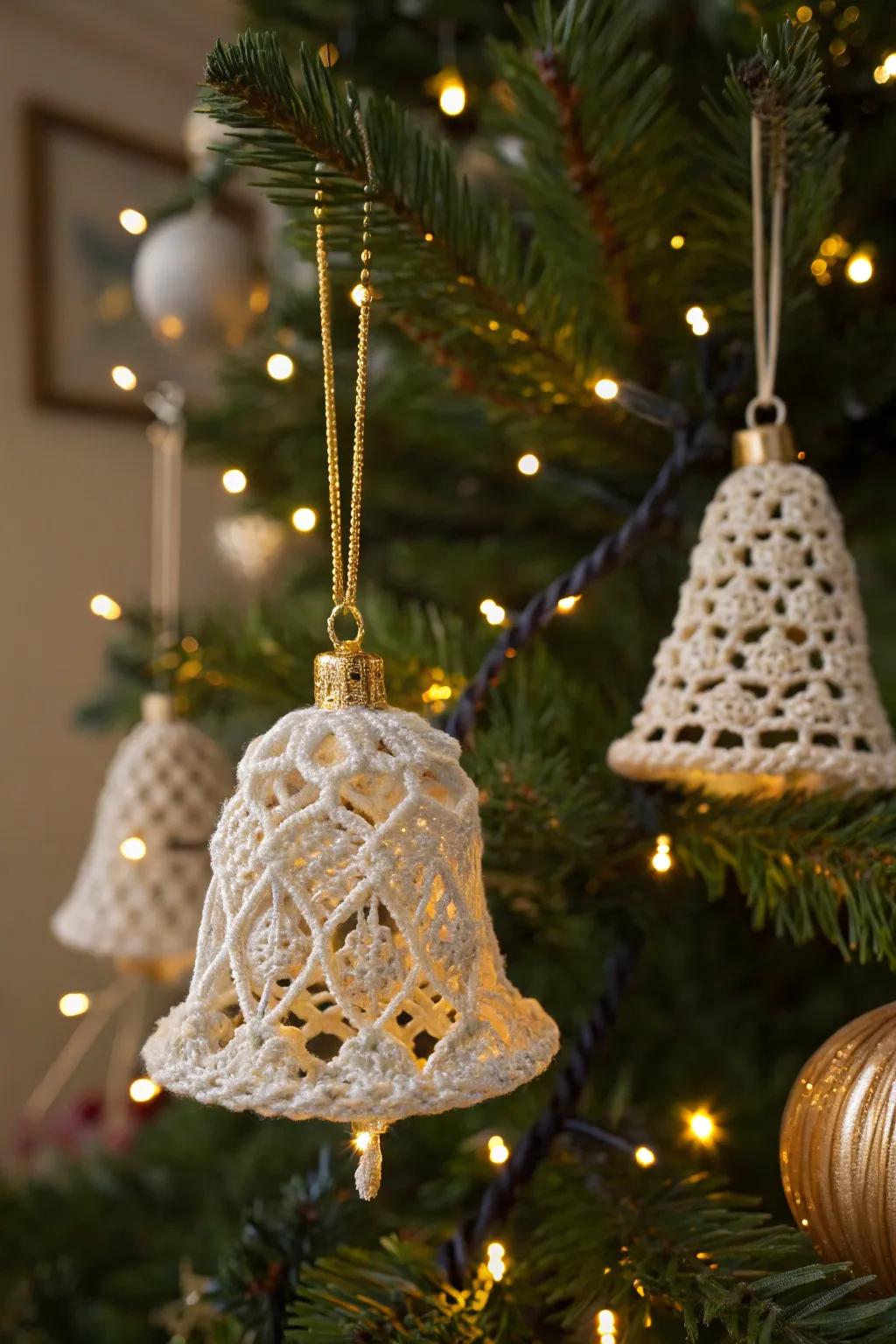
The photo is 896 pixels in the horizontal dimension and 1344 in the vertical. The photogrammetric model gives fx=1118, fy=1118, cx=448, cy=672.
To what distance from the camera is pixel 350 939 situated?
393 mm

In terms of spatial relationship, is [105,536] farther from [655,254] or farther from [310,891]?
[310,891]

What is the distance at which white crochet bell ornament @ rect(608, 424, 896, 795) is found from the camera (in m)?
0.48

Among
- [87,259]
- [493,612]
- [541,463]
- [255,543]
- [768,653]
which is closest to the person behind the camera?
[768,653]

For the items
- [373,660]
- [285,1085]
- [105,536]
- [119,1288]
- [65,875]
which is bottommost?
[119,1288]

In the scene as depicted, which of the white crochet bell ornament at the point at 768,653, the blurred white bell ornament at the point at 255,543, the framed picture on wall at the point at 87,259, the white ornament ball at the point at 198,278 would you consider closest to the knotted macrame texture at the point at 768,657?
the white crochet bell ornament at the point at 768,653

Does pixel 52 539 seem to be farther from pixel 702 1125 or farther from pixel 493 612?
pixel 702 1125

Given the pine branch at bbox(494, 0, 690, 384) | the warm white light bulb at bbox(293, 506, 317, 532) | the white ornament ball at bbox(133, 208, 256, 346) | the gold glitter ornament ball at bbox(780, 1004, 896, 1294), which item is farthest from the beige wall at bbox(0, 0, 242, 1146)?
the gold glitter ornament ball at bbox(780, 1004, 896, 1294)

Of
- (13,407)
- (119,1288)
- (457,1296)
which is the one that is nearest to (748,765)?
(457,1296)

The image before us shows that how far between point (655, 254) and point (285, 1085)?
0.44 m

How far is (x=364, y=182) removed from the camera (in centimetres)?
44

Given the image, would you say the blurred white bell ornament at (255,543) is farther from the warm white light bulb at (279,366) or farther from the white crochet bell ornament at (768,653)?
the white crochet bell ornament at (768,653)

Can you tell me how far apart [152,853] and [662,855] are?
375mm

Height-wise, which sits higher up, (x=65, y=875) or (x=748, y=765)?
(x=748, y=765)

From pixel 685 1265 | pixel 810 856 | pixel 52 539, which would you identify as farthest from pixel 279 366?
pixel 52 539
